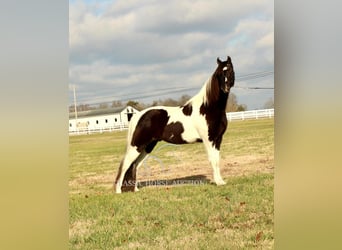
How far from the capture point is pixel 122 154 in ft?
7.78

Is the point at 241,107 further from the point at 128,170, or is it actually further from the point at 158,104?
the point at 128,170

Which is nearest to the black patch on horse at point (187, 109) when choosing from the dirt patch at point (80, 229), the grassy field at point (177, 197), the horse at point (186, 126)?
the horse at point (186, 126)

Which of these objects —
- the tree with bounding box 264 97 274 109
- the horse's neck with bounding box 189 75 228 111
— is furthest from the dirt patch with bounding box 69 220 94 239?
the tree with bounding box 264 97 274 109

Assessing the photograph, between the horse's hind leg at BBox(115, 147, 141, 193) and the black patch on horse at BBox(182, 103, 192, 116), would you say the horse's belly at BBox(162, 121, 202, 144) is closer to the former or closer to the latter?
the black patch on horse at BBox(182, 103, 192, 116)

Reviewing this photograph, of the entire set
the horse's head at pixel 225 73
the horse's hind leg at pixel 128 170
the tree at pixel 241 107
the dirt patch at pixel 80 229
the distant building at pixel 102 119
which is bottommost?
the dirt patch at pixel 80 229

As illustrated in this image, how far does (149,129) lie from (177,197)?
1.27ft

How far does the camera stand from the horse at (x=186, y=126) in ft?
7.47

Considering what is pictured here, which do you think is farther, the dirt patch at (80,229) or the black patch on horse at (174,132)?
the black patch on horse at (174,132)

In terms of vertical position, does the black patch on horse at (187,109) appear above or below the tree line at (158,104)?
below

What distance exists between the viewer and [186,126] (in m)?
2.32

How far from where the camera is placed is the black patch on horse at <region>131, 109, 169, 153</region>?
91.8 inches

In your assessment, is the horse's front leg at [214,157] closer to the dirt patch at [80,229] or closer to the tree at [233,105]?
the tree at [233,105]
